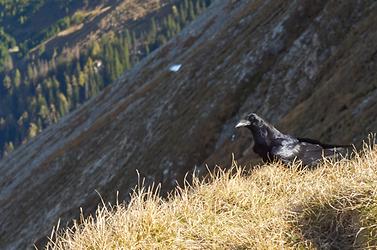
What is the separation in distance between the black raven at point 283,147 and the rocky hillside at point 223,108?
1051cm

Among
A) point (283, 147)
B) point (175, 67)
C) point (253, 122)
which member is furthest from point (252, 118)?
point (175, 67)

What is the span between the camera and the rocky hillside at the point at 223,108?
121 ft

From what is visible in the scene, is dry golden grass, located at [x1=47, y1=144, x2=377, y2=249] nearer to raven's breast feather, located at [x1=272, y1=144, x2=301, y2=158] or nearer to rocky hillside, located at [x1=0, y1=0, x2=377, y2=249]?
raven's breast feather, located at [x1=272, y1=144, x2=301, y2=158]

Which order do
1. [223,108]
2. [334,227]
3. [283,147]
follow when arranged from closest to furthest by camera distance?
[334,227] → [283,147] → [223,108]

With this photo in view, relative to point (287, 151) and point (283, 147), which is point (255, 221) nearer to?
point (287, 151)

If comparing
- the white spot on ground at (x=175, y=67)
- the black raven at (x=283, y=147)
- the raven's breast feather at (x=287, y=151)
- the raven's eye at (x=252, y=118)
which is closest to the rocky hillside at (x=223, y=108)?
the white spot on ground at (x=175, y=67)

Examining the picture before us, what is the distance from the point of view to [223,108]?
5656cm

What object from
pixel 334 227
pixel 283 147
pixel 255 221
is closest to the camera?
pixel 334 227

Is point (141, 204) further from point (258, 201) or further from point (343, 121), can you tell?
point (343, 121)

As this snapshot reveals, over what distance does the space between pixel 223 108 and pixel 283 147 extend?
43770 mm

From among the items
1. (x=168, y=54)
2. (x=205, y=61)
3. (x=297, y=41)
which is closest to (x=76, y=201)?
(x=205, y=61)

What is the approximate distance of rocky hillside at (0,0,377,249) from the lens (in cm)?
3678

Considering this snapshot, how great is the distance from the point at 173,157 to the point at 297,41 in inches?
654

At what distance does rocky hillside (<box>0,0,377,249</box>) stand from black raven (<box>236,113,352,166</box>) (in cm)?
1051
